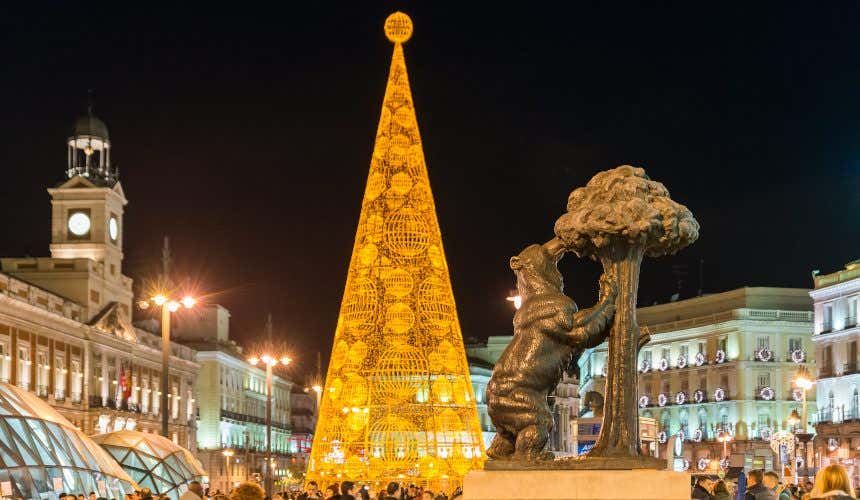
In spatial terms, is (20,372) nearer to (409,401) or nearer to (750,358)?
(409,401)

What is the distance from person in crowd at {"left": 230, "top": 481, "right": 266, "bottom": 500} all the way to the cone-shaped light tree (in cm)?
313

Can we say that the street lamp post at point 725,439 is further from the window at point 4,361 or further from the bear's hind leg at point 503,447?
the bear's hind leg at point 503,447

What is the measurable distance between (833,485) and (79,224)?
70618 millimetres

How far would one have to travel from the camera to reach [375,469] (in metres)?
37.1

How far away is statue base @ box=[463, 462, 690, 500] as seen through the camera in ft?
35.4

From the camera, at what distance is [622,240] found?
11750mm

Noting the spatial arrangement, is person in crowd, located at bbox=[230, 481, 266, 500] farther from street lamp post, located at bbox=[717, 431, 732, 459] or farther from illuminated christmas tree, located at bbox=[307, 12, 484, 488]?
street lamp post, located at bbox=[717, 431, 732, 459]

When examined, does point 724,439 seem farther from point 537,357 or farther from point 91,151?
point 537,357

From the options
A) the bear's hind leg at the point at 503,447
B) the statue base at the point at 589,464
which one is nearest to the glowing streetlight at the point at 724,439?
the bear's hind leg at the point at 503,447

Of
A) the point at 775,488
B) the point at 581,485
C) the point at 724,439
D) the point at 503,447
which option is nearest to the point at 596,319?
the point at 503,447

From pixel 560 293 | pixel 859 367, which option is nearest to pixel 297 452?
pixel 859 367

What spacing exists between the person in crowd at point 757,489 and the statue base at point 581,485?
4209 mm

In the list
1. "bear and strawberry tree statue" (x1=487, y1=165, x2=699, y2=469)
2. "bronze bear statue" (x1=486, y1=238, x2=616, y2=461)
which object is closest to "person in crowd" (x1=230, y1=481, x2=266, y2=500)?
"bear and strawberry tree statue" (x1=487, y1=165, x2=699, y2=469)

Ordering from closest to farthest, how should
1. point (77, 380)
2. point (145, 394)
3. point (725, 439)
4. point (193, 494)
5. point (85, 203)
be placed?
1. point (193, 494)
2. point (77, 380)
3. point (85, 203)
4. point (145, 394)
5. point (725, 439)
